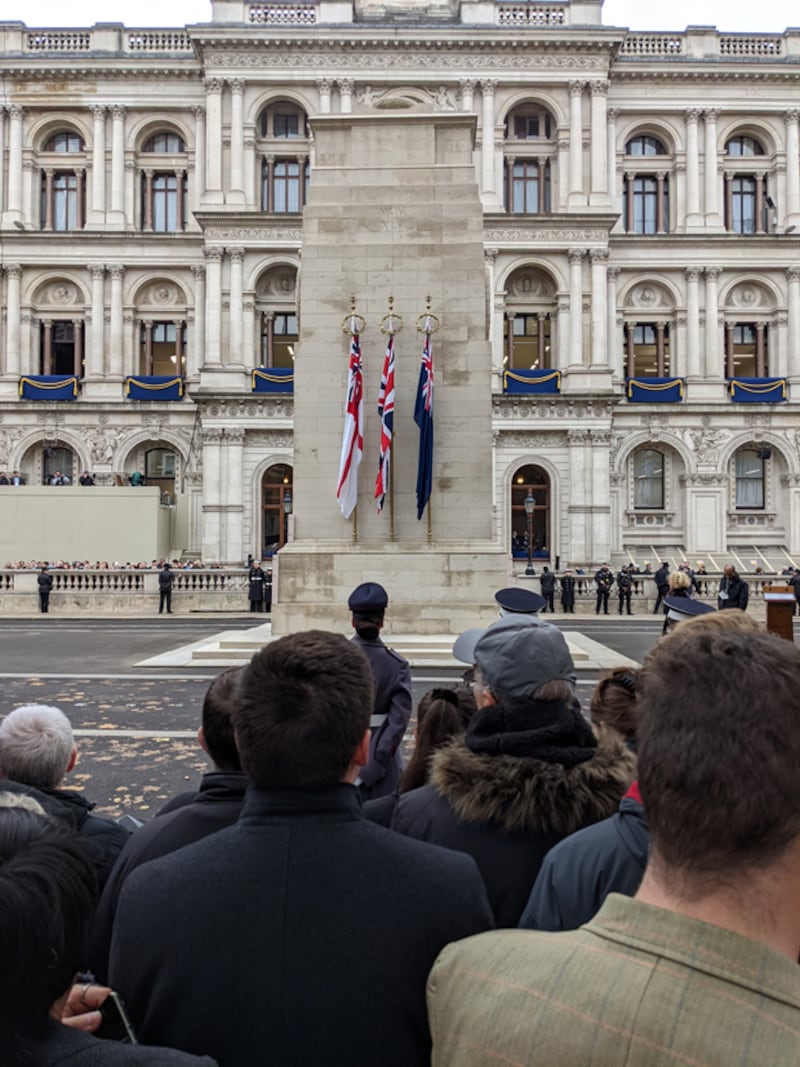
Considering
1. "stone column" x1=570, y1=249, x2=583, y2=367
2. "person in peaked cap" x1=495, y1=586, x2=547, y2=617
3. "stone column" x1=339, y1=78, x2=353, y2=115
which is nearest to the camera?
"person in peaked cap" x1=495, y1=586, x2=547, y2=617

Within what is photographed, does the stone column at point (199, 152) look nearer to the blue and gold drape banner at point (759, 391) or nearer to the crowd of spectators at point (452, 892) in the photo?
the blue and gold drape banner at point (759, 391)

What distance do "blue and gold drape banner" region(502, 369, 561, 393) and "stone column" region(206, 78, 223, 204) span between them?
52.8ft

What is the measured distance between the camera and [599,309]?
40750 mm

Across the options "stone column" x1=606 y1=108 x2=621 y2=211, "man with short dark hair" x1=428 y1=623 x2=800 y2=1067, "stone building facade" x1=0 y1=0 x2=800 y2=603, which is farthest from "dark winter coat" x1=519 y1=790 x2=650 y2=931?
"stone column" x1=606 y1=108 x2=621 y2=211

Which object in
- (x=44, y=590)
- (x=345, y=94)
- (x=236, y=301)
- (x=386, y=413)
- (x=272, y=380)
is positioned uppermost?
(x=345, y=94)

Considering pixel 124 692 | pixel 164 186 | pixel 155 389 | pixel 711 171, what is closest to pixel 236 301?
pixel 155 389

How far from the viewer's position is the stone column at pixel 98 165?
42812 millimetres

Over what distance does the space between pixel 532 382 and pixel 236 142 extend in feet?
59.9

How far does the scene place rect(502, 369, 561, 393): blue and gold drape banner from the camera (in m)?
39.9

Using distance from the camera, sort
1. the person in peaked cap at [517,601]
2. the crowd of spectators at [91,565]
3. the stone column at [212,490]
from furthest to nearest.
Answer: the stone column at [212,490] → the crowd of spectators at [91,565] → the person in peaked cap at [517,601]

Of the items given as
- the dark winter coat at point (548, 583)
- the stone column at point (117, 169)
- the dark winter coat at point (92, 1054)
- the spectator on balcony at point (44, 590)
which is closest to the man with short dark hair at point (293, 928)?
the dark winter coat at point (92, 1054)

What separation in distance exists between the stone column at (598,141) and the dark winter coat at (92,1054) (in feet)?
144

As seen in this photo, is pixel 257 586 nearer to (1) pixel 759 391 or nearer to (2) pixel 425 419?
(2) pixel 425 419

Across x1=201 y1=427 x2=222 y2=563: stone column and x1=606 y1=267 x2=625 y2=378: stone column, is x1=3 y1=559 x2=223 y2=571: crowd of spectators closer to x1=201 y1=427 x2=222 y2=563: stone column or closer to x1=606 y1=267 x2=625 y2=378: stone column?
x1=201 y1=427 x2=222 y2=563: stone column
